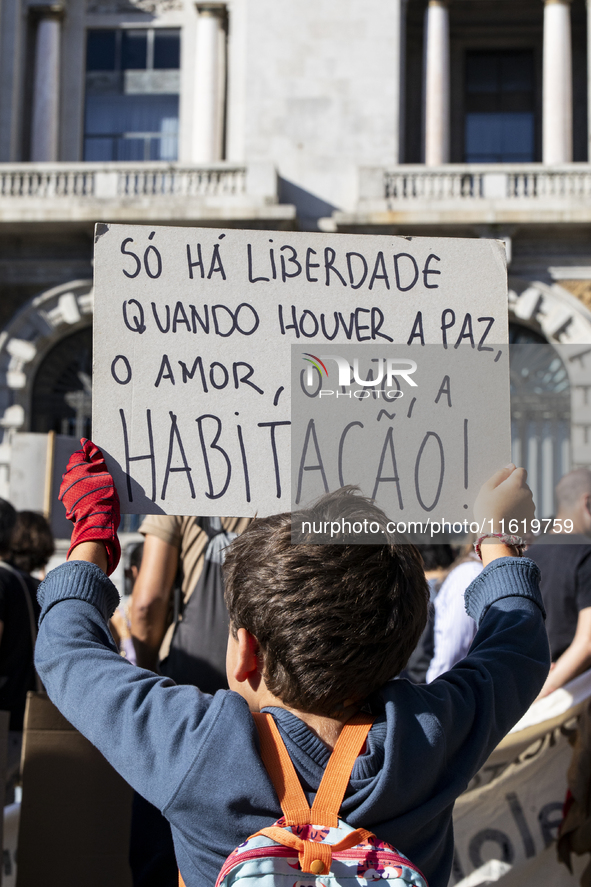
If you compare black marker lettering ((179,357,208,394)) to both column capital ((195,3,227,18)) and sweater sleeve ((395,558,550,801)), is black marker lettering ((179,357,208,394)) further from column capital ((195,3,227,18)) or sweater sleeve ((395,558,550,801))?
column capital ((195,3,227,18))

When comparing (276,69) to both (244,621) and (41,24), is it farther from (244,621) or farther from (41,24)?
(244,621)

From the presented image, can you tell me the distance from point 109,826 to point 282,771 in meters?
1.19

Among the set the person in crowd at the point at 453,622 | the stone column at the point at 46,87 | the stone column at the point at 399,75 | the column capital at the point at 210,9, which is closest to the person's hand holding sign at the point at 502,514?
the person in crowd at the point at 453,622

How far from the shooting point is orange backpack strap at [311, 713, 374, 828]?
3.63 feet

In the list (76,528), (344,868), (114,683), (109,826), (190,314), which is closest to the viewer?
(344,868)

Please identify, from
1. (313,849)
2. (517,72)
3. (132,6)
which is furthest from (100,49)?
(313,849)

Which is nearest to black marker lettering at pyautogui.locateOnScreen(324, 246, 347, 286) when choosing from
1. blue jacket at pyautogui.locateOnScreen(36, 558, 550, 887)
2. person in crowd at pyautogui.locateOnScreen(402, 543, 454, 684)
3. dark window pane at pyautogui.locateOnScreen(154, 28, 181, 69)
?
blue jacket at pyautogui.locateOnScreen(36, 558, 550, 887)

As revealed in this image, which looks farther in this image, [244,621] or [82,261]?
[82,261]

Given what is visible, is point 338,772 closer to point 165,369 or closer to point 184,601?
point 165,369

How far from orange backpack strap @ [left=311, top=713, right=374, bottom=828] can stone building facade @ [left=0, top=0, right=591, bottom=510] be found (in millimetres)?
10753

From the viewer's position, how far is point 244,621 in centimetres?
124

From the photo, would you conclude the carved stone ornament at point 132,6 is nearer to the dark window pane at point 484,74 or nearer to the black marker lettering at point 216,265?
the dark window pane at point 484,74

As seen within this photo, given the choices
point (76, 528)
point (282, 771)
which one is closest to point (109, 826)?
point (76, 528)

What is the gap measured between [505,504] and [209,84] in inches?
534
